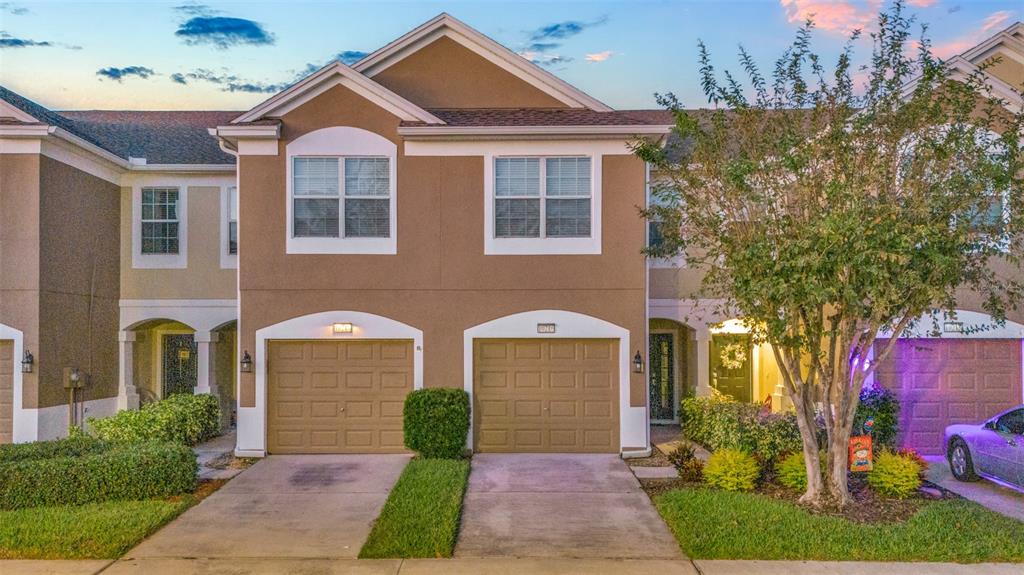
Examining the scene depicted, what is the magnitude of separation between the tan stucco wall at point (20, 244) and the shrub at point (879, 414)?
14.4m

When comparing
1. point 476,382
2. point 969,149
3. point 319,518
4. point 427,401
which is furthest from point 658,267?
point 319,518

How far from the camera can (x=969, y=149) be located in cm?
838

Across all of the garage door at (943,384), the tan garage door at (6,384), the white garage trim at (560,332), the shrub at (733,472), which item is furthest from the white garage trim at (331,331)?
the garage door at (943,384)

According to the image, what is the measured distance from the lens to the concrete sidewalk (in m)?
7.00

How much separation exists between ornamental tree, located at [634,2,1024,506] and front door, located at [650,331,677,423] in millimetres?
7315

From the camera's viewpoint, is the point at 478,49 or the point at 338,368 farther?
the point at 478,49

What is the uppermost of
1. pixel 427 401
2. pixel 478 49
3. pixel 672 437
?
pixel 478 49

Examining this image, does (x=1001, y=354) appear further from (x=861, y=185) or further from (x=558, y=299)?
(x=558, y=299)

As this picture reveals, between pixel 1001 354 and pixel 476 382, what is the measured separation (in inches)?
373

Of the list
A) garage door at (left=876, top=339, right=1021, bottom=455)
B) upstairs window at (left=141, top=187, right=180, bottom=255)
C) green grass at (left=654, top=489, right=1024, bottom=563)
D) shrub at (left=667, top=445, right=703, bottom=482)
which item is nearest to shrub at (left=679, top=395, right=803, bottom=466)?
shrub at (left=667, top=445, right=703, bottom=482)

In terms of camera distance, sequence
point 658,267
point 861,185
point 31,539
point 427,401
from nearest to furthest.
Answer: point 31,539
point 861,185
point 427,401
point 658,267

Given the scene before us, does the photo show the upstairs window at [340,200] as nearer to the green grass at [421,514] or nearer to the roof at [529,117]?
the roof at [529,117]

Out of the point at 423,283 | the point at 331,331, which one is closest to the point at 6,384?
the point at 331,331

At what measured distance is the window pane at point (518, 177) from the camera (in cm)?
1266
